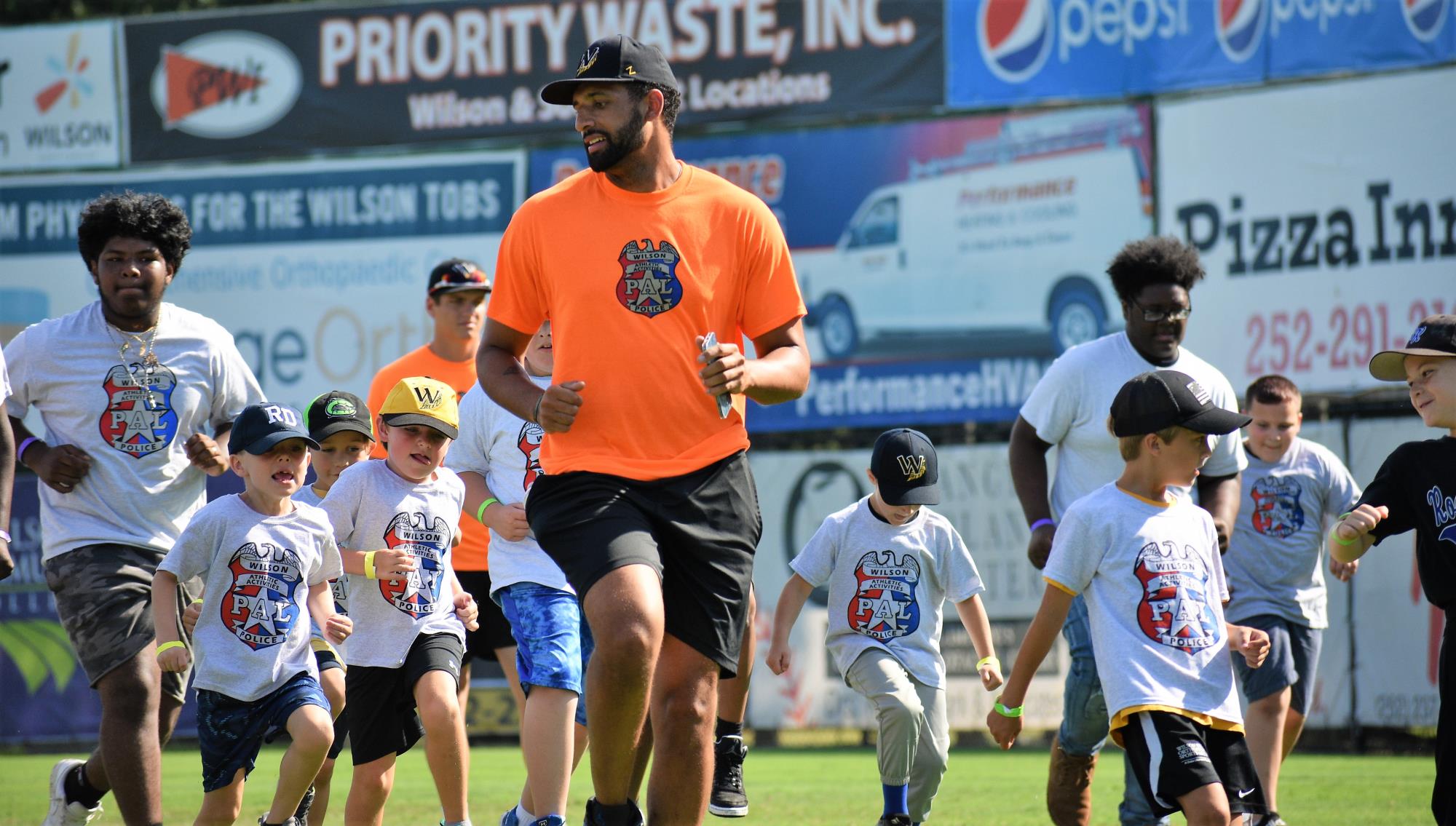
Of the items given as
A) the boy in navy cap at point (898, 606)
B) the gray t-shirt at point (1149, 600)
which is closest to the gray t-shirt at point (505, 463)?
the boy in navy cap at point (898, 606)

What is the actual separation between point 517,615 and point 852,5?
10691 mm

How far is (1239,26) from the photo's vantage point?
15.2 meters

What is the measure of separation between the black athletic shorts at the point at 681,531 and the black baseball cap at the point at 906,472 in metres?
2.15

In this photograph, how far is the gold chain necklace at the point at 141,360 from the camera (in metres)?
6.79

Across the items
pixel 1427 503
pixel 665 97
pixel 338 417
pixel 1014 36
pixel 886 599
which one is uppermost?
pixel 1014 36

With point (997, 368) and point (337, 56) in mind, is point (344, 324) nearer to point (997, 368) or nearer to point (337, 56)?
point (337, 56)

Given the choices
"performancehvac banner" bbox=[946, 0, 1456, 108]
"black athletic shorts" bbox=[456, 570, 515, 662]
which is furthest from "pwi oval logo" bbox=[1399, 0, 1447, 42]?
"black athletic shorts" bbox=[456, 570, 515, 662]

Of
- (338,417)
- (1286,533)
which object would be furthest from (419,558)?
(1286,533)

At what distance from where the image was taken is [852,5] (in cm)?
1625

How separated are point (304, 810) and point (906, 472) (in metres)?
2.85

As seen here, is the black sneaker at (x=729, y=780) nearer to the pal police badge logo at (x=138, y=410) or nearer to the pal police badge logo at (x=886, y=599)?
the pal police badge logo at (x=886, y=599)

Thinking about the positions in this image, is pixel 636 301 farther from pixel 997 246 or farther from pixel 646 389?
pixel 997 246

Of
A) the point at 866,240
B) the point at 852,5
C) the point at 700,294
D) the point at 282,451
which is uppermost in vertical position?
the point at 852,5

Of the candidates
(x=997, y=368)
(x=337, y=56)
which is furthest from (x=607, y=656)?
(x=337, y=56)
